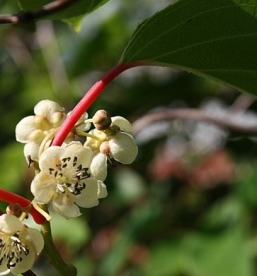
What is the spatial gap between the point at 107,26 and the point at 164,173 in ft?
3.22

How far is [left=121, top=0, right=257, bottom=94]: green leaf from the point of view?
48.5 inches

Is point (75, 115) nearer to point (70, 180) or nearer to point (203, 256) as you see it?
point (70, 180)

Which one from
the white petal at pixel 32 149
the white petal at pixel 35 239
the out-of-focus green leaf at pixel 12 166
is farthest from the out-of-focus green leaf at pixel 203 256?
the white petal at pixel 35 239

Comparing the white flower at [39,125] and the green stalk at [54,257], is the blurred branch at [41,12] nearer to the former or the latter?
the white flower at [39,125]

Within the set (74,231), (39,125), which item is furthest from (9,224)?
(74,231)

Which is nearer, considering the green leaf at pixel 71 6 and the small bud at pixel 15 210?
the small bud at pixel 15 210

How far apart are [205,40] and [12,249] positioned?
48cm

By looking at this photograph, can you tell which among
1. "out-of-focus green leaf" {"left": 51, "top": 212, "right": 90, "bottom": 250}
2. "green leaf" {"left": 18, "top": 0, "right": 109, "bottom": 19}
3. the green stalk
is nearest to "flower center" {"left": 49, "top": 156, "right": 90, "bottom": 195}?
the green stalk

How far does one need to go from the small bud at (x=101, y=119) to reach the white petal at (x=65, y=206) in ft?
0.42

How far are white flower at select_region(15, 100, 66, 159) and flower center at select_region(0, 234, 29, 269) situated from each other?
0.16 metres

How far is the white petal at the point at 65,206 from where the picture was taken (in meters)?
1.20

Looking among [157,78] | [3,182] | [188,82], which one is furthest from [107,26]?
[3,182]

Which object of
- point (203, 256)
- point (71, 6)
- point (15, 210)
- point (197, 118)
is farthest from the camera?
point (203, 256)

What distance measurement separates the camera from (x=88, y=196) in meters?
1.21
